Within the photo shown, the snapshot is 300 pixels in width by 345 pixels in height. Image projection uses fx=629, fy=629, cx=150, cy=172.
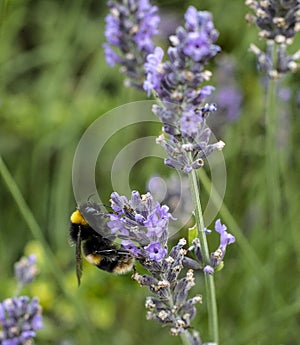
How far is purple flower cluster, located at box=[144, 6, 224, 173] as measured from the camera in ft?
4.13

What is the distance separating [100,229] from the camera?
5.71ft

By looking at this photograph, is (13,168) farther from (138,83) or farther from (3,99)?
(138,83)

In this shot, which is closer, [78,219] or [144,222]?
[144,222]

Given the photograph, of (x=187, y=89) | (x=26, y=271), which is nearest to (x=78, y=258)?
(x=26, y=271)

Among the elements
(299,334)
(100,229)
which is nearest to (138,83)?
(100,229)

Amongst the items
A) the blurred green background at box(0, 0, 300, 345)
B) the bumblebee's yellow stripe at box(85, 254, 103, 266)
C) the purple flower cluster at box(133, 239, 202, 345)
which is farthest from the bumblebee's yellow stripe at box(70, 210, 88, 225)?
the purple flower cluster at box(133, 239, 202, 345)

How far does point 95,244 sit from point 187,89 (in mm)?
688

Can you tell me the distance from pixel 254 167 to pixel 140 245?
183 cm

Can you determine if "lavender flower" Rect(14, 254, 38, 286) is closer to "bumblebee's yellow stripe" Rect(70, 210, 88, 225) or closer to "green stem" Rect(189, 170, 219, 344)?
"bumblebee's yellow stripe" Rect(70, 210, 88, 225)

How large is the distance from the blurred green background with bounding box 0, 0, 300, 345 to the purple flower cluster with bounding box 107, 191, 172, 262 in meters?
0.85

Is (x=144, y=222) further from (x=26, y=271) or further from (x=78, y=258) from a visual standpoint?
(x=26, y=271)

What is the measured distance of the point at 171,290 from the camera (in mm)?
1398

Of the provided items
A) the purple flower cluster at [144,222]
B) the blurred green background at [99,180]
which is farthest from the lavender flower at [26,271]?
the purple flower cluster at [144,222]

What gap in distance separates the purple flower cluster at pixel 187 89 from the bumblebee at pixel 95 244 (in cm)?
38
